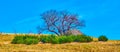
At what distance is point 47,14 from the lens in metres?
87.4

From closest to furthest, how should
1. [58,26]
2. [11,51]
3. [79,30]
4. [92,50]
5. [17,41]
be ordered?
[11,51] < [92,50] < [17,41] < [58,26] < [79,30]

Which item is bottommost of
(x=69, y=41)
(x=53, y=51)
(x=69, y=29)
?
(x=53, y=51)

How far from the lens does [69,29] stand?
286 feet

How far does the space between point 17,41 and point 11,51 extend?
16.4m

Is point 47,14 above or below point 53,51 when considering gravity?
above

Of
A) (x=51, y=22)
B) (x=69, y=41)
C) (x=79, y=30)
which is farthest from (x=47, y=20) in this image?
(x=69, y=41)

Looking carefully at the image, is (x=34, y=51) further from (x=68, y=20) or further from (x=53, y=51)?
(x=68, y=20)

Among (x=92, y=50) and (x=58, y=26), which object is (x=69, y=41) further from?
(x=58, y=26)

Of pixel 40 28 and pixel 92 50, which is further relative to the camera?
pixel 40 28

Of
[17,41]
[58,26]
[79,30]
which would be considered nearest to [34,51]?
[17,41]

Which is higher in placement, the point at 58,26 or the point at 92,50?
the point at 58,26

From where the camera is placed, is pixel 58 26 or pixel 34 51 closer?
pixel 34 51

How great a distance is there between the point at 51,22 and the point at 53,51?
58580mm

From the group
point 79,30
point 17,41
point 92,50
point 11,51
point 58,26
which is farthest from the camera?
point 79,30
